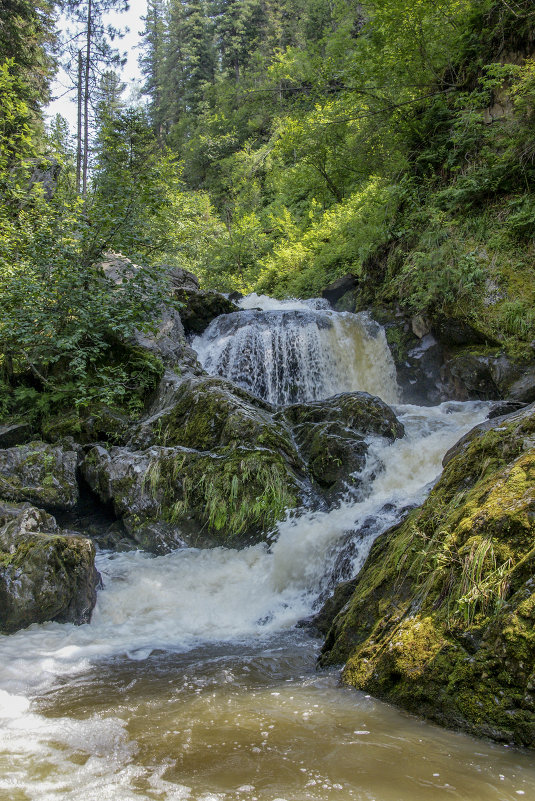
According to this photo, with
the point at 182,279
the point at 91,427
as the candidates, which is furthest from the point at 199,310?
the point at 91,427

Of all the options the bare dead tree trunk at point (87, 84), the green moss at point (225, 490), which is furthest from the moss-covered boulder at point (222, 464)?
the bare dead tree trunk at point (87, 84)

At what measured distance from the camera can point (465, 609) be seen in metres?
2.90

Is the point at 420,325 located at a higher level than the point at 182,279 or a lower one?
lower

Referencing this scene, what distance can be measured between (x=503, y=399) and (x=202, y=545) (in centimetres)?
642

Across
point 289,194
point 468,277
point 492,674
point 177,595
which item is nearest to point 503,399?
point 468,277

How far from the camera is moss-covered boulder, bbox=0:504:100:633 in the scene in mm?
5129

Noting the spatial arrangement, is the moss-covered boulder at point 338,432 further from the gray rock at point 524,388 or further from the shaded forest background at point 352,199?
the shaded forest background at point 352,199

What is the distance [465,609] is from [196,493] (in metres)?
4.93

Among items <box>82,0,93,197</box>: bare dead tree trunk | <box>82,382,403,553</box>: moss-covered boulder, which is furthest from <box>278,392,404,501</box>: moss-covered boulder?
<box>82,0,93,197</box>: bare dead tree trunk

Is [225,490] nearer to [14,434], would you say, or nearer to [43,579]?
[43,579]

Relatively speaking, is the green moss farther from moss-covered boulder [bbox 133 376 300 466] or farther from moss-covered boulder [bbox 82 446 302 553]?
moss-covered boulder [bbox 133 376 300 466]

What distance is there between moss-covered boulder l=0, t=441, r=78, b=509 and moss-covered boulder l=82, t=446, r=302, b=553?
1.18 feet

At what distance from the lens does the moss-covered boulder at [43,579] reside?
5.13m

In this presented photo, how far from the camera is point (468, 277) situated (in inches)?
396
